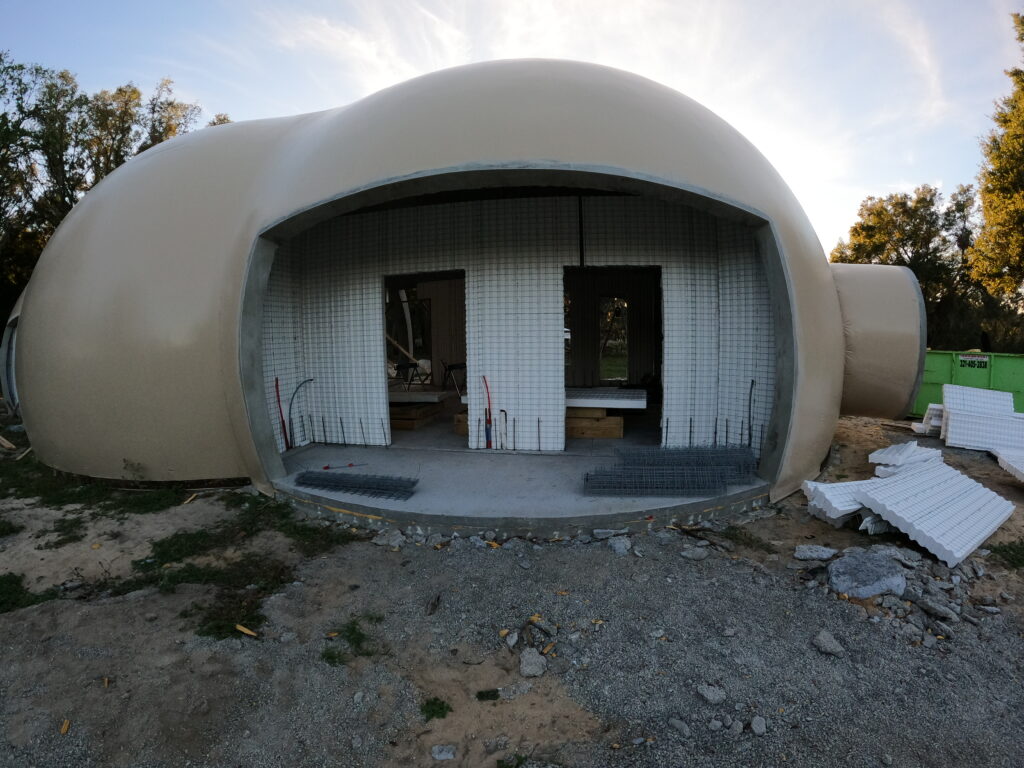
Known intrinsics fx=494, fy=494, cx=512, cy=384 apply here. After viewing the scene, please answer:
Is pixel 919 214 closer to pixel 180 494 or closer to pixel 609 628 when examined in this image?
pixel 609 628

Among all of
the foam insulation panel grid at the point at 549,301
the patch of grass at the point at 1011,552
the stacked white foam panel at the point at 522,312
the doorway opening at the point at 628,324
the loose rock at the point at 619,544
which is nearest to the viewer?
the patch of grass at the point at 1011,552

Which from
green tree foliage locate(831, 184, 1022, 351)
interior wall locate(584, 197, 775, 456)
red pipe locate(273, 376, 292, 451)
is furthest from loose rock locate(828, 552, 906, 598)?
green tree foliage locate(831, 184, 1022, 351)

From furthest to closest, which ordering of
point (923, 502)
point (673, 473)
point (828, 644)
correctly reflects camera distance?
point (673, 473), point (923, 502), point (828, 644)

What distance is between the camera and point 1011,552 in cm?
420

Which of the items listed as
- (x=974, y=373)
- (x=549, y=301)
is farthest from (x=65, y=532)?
(x=974, y=373)

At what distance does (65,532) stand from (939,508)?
8465 millimetres

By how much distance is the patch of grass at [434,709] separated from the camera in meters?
2.58

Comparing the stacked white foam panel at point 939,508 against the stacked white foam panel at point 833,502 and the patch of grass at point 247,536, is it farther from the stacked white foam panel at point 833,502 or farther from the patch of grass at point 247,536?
the patch of grass at point 247,536

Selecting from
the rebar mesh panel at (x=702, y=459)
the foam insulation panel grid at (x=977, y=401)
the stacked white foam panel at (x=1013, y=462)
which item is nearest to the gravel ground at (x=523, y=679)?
the rebar mesh panel at (x=702, y=459)

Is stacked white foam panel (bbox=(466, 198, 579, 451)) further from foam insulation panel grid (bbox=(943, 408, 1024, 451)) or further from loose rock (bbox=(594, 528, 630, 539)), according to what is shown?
foam insulation panel grid (bbox=(943, 408, 1024, 451))

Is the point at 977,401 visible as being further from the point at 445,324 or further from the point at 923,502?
the point at 445,324

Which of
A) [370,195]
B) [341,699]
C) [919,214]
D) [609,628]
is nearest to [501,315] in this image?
[370,195]

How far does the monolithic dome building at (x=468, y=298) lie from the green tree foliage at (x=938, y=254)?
763 inches

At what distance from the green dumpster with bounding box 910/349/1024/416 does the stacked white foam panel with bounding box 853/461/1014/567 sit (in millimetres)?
5487
